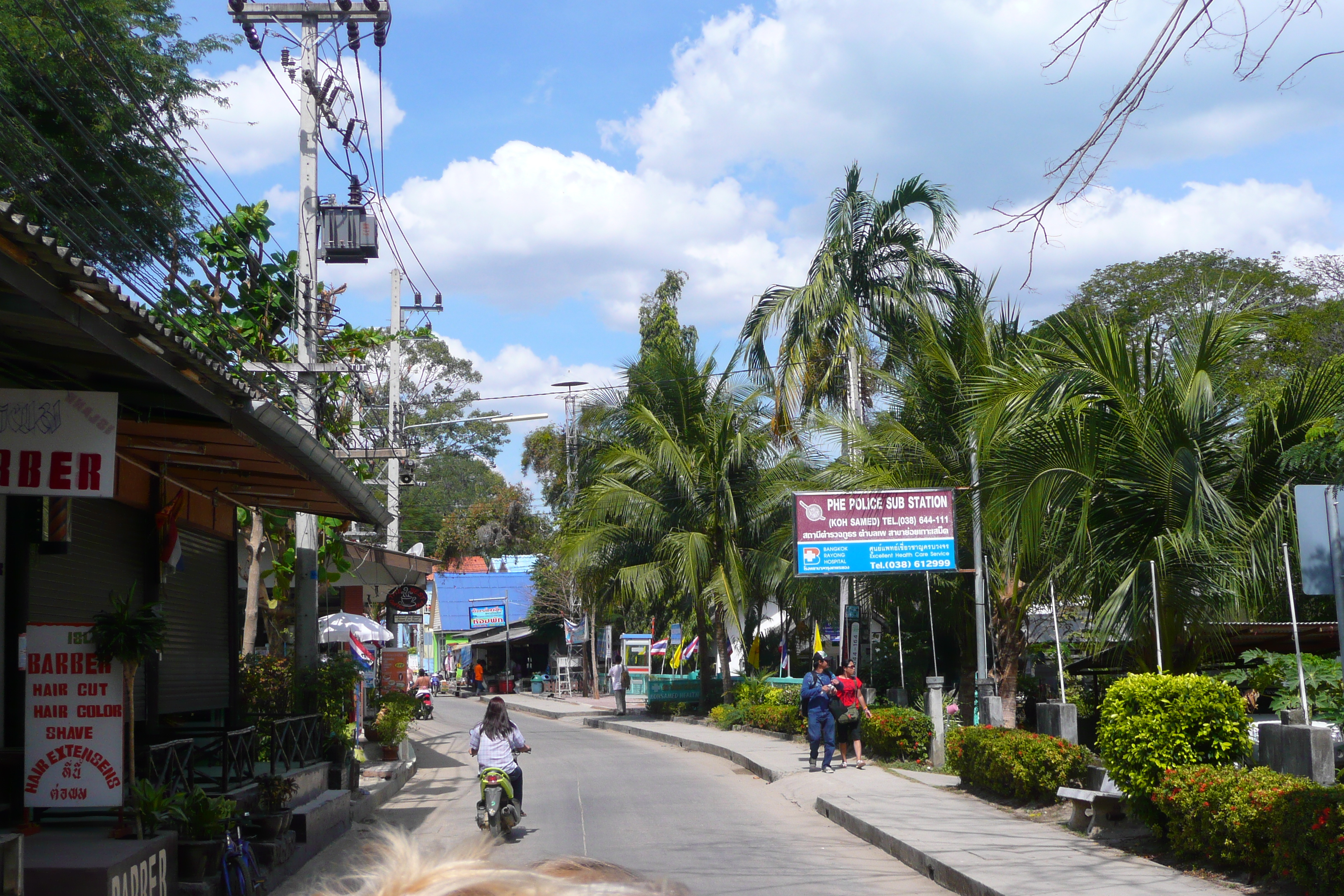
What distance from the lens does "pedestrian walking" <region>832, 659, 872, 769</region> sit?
739 inches

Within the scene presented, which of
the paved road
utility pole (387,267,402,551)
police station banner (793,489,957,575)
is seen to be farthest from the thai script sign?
police station banner (793,489,957,575)

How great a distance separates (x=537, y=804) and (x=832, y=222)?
530 inches

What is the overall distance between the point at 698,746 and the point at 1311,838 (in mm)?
18149

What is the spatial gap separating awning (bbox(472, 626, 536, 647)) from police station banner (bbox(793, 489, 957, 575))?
34802 millimetres

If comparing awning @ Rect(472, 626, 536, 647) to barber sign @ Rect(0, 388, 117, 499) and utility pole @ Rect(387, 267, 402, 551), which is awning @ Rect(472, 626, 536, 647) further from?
barber sign @ Rect(0, 388, 117, 499)

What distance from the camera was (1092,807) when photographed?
37.7ft

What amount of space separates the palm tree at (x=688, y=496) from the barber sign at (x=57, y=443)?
2182 cm

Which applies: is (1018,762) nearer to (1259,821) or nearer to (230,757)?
(1259,821)

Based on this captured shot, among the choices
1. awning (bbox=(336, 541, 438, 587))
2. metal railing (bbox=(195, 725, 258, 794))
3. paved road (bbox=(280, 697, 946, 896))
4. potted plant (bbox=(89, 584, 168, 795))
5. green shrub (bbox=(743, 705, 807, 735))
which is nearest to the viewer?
potted plant (bbox=(89, 584, 168, 795))

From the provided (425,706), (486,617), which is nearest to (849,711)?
(425,706)

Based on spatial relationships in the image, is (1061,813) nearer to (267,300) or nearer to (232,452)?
Result: (232,452)

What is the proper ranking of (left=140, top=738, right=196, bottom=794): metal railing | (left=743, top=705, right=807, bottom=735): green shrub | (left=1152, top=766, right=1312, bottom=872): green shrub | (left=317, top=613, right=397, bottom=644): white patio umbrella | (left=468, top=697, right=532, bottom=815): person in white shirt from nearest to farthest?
(left=1152, top=766, right=1312, bottom=872): green shrub < (left=140, top=738, right=196, bottom=794): metal railing < (left=468, top=697, right=532, bottom=815): person in white shirt < (left=317, top=613, right=397, bottom=644): white patio umbrella < (left=743, top=705, right=807, bottom=735): green shrub

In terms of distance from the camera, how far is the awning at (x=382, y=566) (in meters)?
23.0

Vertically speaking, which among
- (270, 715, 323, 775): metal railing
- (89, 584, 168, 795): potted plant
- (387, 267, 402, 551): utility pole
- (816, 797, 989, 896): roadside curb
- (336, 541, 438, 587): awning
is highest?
(387, 267, 402, 551): utility pole
